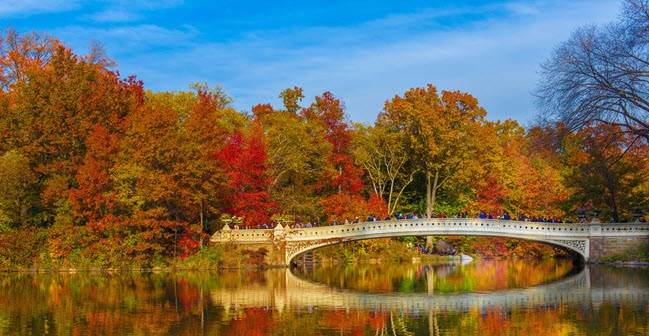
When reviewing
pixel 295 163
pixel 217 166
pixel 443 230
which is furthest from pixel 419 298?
pixel 295 163

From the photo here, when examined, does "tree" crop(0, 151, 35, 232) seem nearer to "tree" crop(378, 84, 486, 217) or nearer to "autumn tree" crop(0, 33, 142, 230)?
"autumn tree" crop(0, 33, 142, 230)

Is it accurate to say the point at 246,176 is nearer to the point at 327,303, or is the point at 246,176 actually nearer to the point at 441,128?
the point at 441,128

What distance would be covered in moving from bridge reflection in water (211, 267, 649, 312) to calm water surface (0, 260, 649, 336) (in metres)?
0.03

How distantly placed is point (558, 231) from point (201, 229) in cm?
1885

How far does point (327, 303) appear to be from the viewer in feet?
89.7

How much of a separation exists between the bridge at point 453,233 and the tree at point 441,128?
428 inches

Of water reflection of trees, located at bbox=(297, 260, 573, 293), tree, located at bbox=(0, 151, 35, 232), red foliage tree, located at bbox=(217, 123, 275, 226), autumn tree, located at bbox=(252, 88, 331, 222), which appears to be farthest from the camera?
autumn tree, located at bbox=(252, 88, 331, 222)

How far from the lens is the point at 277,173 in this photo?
5438cm

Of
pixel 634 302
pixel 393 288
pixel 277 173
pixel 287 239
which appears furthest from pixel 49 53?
pixel 634 302

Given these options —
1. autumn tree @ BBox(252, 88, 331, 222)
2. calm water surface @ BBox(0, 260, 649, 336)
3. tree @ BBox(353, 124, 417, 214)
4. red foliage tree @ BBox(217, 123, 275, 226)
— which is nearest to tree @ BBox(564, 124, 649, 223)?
calm water surface @ BBox(0, 260, 649, 336)

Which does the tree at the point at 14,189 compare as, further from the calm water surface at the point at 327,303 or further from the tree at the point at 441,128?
the tree at the point at 441,128

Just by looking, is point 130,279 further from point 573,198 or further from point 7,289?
point 573,198

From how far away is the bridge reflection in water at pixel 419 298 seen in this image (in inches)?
1027

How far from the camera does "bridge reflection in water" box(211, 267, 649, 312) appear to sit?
26078mm
